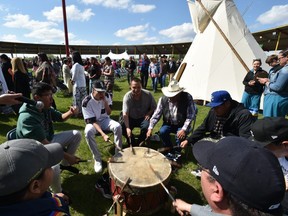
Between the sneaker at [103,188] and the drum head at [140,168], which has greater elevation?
the drum head at [140,168]

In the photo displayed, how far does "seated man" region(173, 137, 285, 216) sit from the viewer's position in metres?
0.97

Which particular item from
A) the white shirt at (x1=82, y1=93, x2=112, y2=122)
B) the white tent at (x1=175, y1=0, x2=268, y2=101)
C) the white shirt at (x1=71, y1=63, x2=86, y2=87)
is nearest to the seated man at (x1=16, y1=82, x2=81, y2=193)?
the white shirt at (x1=82, y1=93, x2=112, y2=122)

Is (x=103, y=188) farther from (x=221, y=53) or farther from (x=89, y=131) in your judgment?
(x=221, y=53)

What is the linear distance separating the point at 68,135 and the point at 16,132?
3.00 feet

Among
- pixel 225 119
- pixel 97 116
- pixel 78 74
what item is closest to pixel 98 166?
pixel 97 116

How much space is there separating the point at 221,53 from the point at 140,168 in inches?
282

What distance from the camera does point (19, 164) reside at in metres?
1.25

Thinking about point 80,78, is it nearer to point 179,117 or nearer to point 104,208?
point 179,117

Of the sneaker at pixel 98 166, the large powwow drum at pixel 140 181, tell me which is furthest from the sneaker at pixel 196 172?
the sneaker at pixel 98 166

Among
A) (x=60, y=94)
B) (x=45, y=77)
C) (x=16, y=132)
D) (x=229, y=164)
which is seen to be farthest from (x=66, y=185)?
(x=60, y=94)

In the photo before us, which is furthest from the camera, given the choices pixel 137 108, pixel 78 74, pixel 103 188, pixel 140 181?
pixel 78 74

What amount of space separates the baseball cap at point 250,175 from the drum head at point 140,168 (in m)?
1.51

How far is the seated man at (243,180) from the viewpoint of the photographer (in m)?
0.97

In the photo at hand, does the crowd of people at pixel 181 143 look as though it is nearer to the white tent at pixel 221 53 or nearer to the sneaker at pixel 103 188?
the sneaker at pixel 103 188
